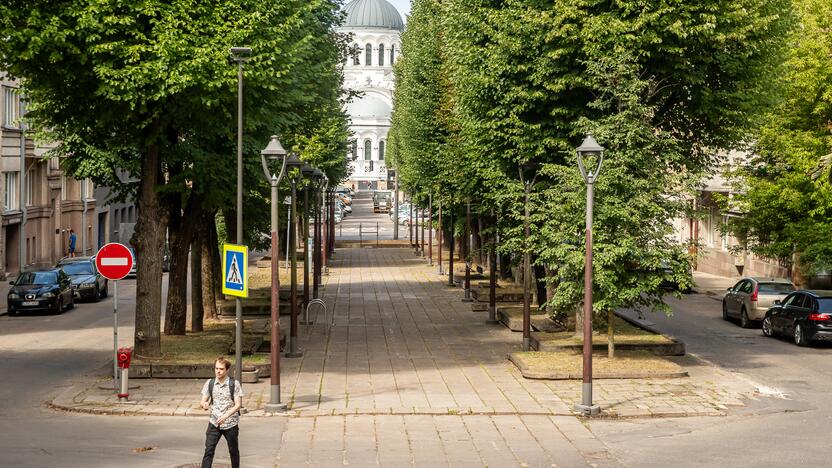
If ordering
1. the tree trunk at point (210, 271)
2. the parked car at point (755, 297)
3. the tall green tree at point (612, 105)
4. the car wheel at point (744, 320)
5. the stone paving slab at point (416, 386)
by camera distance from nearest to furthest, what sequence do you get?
the stone paving slab at point (416, 386) < the tall green tree at point (612, 105) < the tree trunk at point (210, 271) < the parked car at point (755, 297) < the car wheel at point (744, 320)

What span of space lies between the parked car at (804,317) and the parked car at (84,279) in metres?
25.0

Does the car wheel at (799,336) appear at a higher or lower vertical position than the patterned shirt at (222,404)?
lower

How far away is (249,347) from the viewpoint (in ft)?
92.4

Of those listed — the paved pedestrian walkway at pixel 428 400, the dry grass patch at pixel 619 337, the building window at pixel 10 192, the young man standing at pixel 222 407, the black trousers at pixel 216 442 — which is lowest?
the paved pedestrian walkway at pixel 428 400

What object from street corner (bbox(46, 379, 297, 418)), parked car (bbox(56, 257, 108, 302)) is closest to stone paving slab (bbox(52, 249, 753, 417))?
street corner (bbox(46, 379, 297, 418))

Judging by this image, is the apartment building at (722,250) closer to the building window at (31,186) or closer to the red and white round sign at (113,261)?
the building window at (31,186)

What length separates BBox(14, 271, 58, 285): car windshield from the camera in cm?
4197

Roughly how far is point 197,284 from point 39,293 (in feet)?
33.9

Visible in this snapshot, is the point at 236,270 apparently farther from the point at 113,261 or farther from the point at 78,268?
the point at 78,268

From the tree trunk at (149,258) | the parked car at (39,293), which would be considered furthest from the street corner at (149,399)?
the parked car at (39,293)

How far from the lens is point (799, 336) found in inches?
1275

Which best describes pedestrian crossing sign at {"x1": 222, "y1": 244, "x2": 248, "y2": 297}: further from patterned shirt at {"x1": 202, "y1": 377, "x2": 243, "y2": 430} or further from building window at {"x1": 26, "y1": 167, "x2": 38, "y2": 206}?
building window at {"x1": 26, "y1": 167, "x2": 38, "y2": 206}

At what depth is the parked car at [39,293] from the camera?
4100 cm

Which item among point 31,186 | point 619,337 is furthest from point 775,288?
point 31,186
